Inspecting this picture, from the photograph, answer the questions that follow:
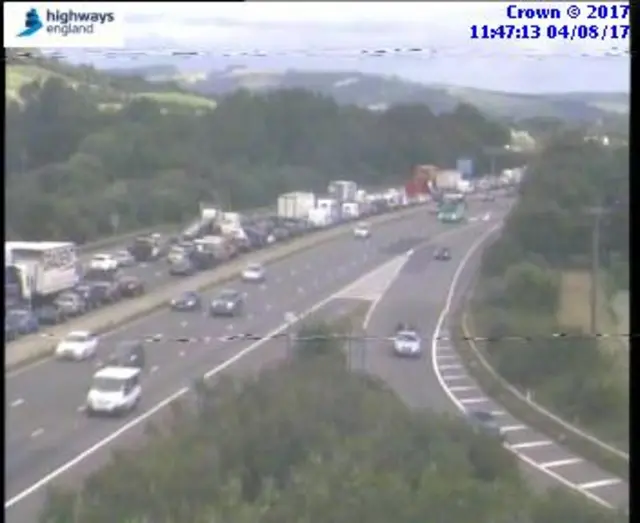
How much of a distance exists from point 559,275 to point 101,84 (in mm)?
1015

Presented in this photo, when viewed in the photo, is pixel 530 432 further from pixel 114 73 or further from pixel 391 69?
pixel 114 73

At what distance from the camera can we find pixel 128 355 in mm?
1981

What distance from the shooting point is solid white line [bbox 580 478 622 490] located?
203cm

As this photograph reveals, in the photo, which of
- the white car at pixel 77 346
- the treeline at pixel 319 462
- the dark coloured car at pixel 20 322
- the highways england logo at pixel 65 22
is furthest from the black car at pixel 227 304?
the highways england logo at pixel 65 22

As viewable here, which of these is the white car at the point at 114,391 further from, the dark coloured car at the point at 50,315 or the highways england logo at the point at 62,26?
the highways england logo at the point at 62,26

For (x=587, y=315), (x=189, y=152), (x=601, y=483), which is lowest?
(x=601, y=483)

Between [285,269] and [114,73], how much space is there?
525 millimetres

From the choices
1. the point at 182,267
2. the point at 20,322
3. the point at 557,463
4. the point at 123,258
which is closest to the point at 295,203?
the point at 182,267

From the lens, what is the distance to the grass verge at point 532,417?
6.68 ft

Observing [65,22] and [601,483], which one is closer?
[65,22]

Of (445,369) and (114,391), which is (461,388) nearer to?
(445,369)

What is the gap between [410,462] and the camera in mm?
2035

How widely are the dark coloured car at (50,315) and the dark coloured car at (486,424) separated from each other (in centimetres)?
87
